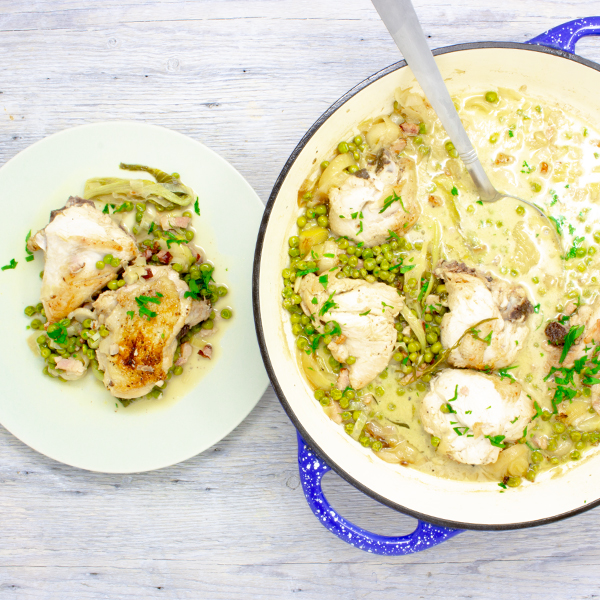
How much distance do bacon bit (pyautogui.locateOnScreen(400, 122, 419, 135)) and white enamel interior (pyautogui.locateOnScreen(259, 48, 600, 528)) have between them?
148 millimetres

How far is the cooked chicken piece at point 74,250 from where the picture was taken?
272 centimetres

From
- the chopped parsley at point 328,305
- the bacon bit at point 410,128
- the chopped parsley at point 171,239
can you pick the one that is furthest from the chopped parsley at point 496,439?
the chopped parsley at point 171,239

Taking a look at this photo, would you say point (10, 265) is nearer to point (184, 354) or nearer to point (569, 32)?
point (184, 354)

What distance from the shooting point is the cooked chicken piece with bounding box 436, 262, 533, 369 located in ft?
8.40

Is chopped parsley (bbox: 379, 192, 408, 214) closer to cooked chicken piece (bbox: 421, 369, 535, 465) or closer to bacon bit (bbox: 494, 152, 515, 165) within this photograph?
bacon bit (bbox: 494, 152, 515, 165)

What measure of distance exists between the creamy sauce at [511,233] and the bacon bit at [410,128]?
0.04 m

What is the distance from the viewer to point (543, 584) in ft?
10.7

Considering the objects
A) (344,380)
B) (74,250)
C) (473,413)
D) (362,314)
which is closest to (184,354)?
(74,250)

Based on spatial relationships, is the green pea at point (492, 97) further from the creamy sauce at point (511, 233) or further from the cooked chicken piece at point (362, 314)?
the cooked chicken piece at point (362, 314)

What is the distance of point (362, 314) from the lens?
2.60m

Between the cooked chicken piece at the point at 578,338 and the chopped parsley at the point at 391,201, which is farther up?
the chopped parsley at the point at 391,201

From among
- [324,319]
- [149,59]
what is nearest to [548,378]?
[324,319]

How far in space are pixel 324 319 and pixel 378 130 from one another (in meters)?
1.13

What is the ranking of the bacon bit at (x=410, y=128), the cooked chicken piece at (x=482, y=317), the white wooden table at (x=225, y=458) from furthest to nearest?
the white wooden table at (x=225, y=458), the bacon bit at (x=410, y=128), the cooked chicken piece at (x=482, y=317)
